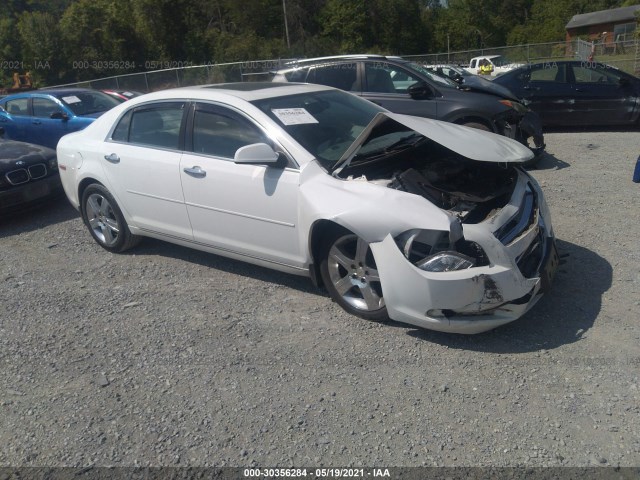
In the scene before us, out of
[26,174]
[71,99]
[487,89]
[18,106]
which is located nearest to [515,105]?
[487,89]

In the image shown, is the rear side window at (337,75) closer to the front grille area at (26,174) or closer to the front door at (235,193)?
the front grille area at (26,174)

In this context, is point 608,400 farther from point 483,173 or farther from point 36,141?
point 36,141

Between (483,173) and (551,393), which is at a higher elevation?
(483,173)

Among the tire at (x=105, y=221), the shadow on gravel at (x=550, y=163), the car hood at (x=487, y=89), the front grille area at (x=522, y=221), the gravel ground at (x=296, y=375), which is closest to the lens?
the gravel ground at (x=296, y=375)

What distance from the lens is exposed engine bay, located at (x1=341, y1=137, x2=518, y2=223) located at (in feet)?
13.3

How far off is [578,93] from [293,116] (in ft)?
26.6

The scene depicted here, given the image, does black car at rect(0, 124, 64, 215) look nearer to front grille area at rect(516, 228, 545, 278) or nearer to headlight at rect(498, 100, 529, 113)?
front grille area at rect(516, 228, 545, 278)

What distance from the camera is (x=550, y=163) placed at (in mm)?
8453

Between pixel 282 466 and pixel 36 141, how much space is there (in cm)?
993

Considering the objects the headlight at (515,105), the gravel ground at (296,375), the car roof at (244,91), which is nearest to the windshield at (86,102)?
the car roof at (244,91)

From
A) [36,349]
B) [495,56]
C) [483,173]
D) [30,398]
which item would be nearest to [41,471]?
[30,398]

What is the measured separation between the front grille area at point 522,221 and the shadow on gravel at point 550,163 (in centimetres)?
406

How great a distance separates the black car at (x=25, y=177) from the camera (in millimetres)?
7227

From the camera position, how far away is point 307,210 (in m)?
4.22
